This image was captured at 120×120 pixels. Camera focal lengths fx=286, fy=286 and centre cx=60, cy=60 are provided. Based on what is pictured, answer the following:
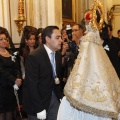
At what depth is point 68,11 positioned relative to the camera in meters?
8.19

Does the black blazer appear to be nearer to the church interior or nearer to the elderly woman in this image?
the elderly woman

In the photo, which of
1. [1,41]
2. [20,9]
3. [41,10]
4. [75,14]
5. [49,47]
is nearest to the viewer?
[49,47]

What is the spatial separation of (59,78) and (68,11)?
5025mm

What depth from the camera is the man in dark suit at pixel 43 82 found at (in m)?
2.95

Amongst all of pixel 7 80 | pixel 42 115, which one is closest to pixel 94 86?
pixel 42 115

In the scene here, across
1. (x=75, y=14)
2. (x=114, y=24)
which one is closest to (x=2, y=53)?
(x=75, y=14)

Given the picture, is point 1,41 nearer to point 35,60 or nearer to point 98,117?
point 35,60

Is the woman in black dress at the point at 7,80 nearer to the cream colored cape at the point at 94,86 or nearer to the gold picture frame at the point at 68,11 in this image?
the cream colored cape at the point at 94,86

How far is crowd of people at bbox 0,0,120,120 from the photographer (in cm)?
199

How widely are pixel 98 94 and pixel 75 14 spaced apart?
6.83 meters

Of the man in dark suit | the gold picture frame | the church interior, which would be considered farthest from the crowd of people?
the gold picture frame

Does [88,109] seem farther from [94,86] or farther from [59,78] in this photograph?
[59,78]

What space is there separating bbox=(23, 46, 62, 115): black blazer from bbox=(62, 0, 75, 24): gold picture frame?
4.80 metres

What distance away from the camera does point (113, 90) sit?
2.02 m
